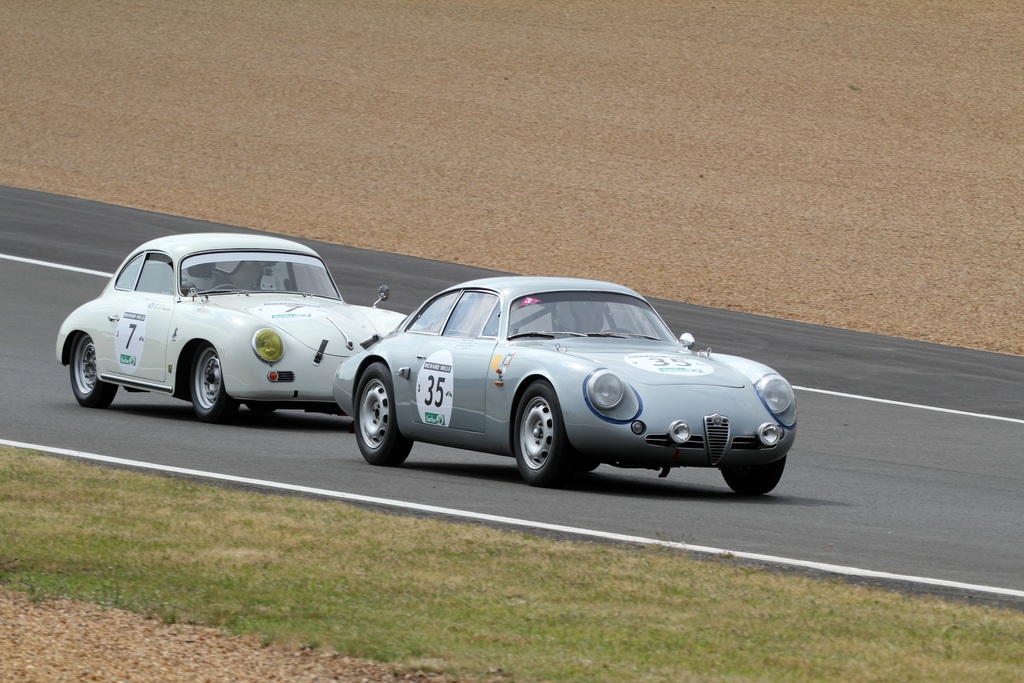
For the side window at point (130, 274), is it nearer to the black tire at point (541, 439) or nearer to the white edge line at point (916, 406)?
the black tire at point (541, 439)

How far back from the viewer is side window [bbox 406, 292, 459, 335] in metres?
11.9

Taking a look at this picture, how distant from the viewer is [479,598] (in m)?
6.82

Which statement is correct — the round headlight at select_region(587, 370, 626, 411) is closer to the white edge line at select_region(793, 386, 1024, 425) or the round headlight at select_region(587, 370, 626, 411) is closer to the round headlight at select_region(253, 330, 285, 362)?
the round headlight at select_region(253, 330, 285, 362)

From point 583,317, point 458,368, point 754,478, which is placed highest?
point 583,317

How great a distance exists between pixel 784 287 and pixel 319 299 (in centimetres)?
1272

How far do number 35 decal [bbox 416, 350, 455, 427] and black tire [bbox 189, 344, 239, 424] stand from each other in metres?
2.92

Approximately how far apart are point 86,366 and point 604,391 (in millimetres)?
6741

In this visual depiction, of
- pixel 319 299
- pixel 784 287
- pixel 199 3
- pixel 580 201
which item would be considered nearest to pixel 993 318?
pixel 784 287

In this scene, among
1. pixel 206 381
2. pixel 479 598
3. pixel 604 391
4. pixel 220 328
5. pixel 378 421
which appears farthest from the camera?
pixel 206 381

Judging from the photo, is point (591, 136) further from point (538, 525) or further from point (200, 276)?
point (538, 525)

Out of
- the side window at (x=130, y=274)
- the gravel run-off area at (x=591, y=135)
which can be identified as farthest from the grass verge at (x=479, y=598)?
the gravel run-off area at (x=591, y=135)

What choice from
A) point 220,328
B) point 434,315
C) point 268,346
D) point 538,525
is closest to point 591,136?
Result: point 220,328

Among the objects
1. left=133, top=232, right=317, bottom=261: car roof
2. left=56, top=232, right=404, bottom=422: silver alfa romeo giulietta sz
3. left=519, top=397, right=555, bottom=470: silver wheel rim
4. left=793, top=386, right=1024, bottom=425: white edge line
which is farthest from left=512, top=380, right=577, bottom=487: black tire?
left=793, top=386, right=1024, bottom=425: white edge line

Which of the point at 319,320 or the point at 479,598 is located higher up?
the point at 319,320
